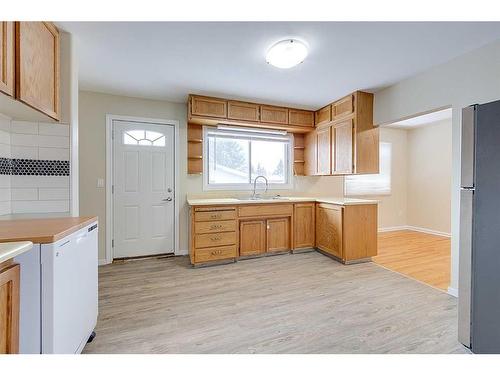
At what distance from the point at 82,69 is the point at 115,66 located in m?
0.40

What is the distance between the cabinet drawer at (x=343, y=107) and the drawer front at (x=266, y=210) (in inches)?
59.2

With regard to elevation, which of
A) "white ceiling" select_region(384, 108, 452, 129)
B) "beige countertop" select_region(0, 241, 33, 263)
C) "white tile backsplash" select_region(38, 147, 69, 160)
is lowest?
"beige countertop" select_region(0, 241, 33, 263)

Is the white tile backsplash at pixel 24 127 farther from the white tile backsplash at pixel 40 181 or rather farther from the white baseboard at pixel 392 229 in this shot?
the white baseboard at pixel 392 229

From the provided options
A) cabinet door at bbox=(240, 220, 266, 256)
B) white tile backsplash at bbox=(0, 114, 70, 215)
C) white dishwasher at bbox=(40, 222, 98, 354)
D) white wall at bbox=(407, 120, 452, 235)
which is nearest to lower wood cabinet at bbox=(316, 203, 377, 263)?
cabinet door at bbox=(240, 220, 266, 256)

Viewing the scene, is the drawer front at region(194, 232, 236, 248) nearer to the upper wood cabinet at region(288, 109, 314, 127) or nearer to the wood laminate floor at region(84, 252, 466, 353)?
the wood laminate floor at region(84, 252, 466, 353)

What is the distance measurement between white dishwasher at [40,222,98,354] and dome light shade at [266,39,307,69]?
1.98 m

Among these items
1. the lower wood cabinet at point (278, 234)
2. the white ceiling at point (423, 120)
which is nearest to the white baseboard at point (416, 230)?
the white ceiling at point (423, 120)

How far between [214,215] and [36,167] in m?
1.83

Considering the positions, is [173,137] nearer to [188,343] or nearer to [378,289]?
[188,343]

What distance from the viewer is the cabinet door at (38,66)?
1431 millimetres

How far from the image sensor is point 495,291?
4.37 feet

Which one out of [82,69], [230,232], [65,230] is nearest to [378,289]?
[230,232]

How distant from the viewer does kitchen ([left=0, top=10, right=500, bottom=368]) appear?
1503mm

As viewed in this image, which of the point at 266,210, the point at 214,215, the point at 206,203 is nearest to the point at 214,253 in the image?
the point at 214,215
